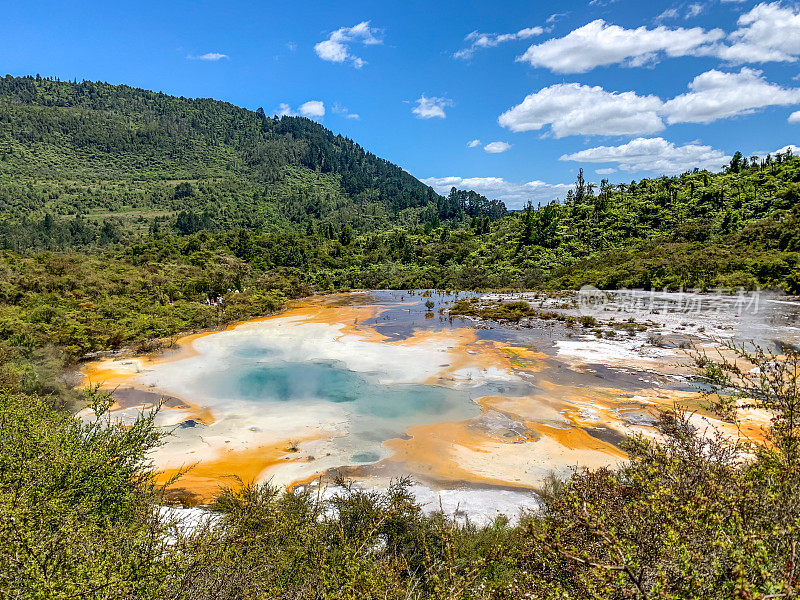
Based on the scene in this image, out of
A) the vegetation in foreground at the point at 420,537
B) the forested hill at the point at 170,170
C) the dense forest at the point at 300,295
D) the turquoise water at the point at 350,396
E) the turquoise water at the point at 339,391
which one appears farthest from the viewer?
the forested hill at the point at 170,170

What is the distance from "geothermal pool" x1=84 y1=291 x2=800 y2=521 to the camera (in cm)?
1224

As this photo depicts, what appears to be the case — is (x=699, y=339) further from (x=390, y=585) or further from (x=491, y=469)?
(x=390, y=585)

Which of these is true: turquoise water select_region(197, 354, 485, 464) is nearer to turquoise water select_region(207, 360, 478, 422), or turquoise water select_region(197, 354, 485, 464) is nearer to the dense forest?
turquoise water select_region(207, 360, 478, 422)

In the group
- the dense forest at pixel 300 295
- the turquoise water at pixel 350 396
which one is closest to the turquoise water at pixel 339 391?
the turquoise water at pixel 350 396

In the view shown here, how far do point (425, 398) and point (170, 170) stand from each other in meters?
129

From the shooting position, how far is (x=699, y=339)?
80.7ft

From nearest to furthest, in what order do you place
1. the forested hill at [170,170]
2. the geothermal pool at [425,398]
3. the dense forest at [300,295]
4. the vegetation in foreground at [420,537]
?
the vegetation in foreground at [420,537]
the dense forest at [300,295]
the geothermal pool at [425,398]
the forested hill at [170,170]

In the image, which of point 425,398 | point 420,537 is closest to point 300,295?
point 425,398

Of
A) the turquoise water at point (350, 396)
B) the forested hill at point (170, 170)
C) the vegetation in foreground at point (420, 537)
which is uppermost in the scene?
the forested hill at point (170, 170)

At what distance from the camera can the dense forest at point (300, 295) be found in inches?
154

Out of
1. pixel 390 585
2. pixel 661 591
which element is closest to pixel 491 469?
pixel 390 585

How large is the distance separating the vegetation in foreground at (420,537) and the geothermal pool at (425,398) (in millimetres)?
2527

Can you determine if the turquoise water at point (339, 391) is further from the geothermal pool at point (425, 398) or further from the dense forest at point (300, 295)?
the dense forest at point (300, 295)

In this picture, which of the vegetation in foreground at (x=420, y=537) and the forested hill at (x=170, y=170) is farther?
the forested hill at (x=170, y=170)
